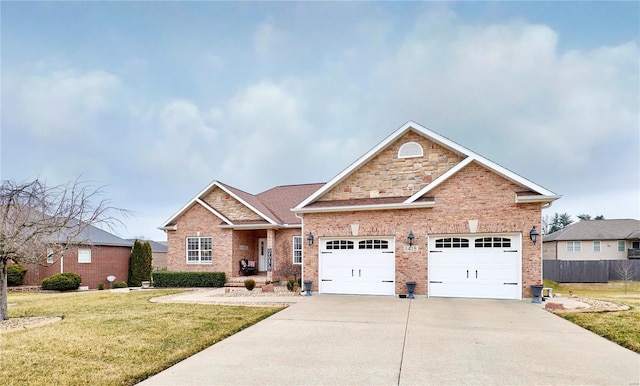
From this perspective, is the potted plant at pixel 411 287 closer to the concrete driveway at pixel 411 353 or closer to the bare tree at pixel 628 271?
the concrete driveway at pixel 411 353

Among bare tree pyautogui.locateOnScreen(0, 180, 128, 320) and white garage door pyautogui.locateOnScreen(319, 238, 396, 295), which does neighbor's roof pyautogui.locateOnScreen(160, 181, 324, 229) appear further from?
bare tree pyautogui.locateOnScreen(0, 180, 128, 320)

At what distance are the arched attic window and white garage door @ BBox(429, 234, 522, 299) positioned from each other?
11.0 feet

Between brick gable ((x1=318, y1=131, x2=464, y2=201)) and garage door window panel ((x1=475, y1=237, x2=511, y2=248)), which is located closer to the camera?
garage door window panel ((x1=475, y1=237, x2=511, y2=248))

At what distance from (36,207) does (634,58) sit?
21315 millimetres

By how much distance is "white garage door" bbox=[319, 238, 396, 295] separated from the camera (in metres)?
13.7

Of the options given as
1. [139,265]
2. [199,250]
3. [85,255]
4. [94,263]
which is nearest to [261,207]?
[199,250]

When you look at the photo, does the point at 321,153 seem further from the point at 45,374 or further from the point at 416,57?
the point at 45,374

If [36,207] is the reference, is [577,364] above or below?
below

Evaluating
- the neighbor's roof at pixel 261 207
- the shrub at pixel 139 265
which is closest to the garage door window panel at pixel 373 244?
the neighbor's roof at pixel 261 207

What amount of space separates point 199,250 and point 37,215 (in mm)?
10818

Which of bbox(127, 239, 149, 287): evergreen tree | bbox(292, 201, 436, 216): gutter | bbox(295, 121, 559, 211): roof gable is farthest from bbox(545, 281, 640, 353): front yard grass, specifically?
bbox(127, 239, 149, 287): evergreen tree

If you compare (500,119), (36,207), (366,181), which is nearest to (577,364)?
(366,181)

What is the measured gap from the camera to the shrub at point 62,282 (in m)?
21.0

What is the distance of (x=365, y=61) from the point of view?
17469 mm
